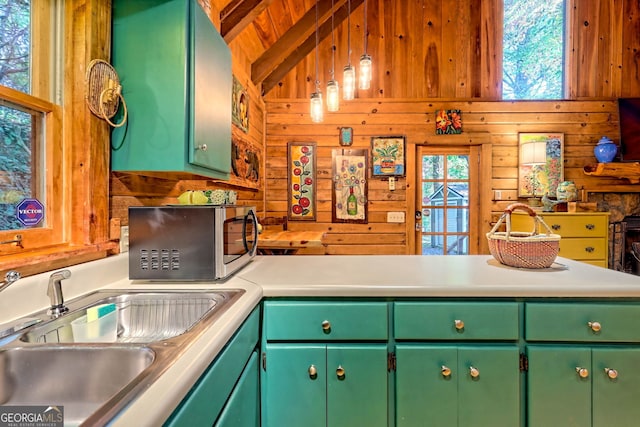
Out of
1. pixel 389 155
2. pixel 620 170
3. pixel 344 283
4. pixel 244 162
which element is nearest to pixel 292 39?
pixel 244 162

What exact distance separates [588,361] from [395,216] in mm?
2878

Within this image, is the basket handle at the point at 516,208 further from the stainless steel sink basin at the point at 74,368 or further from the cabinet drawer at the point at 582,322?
the stainless steel sink basin at the point at 74,368

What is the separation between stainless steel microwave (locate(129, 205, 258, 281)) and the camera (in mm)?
Answer: 1247

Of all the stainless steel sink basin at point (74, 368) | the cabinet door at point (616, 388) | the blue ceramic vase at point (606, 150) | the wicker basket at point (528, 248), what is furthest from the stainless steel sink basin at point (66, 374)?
the blue ceramic vase at point (606, 150)

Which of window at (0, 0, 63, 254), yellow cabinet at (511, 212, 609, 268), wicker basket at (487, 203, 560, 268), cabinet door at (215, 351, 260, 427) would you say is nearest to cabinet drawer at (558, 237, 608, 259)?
yellow cabinet at (511, 212, 609, 268)

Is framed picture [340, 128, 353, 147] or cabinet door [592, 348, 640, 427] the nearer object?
cabinet door [592, 348, 640, 427]

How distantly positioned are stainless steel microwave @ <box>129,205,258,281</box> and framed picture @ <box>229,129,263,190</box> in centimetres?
127

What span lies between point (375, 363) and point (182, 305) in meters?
0.75

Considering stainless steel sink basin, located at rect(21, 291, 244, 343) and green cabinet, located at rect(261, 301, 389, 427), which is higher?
stainless steel sink basin, located at rect(21, 291, 244, 343)

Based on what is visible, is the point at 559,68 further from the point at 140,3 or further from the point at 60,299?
the point at 60,299

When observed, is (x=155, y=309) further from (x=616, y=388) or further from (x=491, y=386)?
(x=616, y=388)

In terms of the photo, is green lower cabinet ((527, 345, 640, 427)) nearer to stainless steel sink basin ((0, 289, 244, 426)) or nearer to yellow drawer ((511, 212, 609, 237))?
stainless steel sink basin ((0, 289, 244, 426))

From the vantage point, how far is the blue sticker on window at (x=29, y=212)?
41.9 inches

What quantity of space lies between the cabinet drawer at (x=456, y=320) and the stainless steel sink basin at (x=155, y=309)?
650 mm
